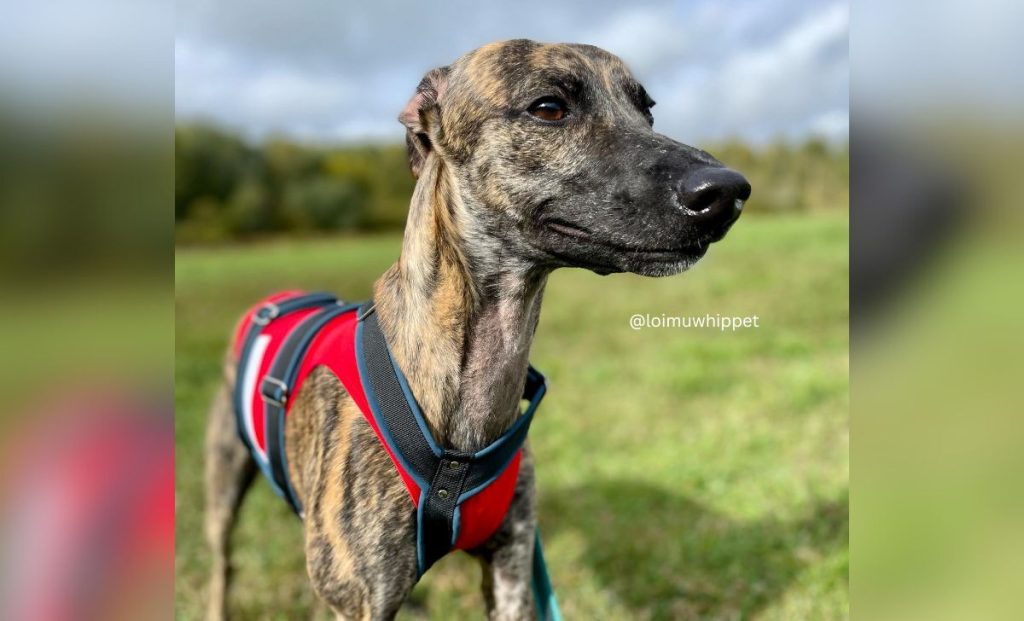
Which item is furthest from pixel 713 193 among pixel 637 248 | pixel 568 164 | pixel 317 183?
pixel 317 183

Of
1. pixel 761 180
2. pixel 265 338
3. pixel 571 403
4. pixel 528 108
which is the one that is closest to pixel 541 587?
pixel 265 338

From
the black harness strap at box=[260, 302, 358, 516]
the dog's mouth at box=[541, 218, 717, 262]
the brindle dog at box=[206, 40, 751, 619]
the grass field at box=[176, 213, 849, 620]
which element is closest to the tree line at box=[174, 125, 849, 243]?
the grass field at box=[176, 213, 849, 620]

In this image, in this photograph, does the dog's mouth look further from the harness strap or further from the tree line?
the tree line

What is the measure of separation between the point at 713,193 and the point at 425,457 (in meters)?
1.08

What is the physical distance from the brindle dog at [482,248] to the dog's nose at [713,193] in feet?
0.30

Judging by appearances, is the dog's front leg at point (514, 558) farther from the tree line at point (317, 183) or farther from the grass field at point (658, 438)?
the tree line at point (317, 183)

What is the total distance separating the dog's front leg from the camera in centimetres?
254

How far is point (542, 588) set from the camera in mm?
2752

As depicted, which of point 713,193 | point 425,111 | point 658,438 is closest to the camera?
point 713,193

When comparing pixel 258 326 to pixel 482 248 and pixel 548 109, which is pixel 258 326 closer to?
pixel 482 248

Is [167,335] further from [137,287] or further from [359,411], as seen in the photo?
[359,411]

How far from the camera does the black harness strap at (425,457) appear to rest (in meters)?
2.21

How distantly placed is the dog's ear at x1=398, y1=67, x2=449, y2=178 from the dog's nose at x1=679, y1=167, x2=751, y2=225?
0.84 m

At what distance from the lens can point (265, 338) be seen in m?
3.10
